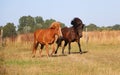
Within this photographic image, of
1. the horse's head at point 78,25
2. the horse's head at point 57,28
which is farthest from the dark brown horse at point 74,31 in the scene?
the horse's head at point 57,28

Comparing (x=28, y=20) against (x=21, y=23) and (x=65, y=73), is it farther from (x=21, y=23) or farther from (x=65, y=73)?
(x=65, y=73)

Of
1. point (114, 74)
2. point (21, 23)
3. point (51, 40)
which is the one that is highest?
point (21, 23)

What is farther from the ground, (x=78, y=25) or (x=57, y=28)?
(x=78, y=25)

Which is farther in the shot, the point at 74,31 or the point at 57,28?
the point at 74,31

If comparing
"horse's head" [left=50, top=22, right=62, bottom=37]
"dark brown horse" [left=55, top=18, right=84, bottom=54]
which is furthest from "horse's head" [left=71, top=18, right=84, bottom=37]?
"horse's head" [left=50, top=22, right=62, bottom=37]

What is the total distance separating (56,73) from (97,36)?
86.6ft

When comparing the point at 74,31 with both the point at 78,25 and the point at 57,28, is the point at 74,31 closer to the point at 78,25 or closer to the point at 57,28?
the point at 78,25

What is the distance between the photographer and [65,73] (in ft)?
44.1

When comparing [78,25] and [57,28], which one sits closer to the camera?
[57,28]

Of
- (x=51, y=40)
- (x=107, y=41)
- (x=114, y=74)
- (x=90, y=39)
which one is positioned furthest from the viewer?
(x=90, y=39)

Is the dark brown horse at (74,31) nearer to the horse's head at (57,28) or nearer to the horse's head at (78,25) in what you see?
the horse's head at (78,25)

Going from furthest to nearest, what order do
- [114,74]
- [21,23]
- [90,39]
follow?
[21,23], [90,39], [114,74]

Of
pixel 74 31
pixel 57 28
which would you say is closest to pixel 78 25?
pixel 74 31

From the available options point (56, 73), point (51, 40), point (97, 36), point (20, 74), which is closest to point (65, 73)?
point (56, 73)
